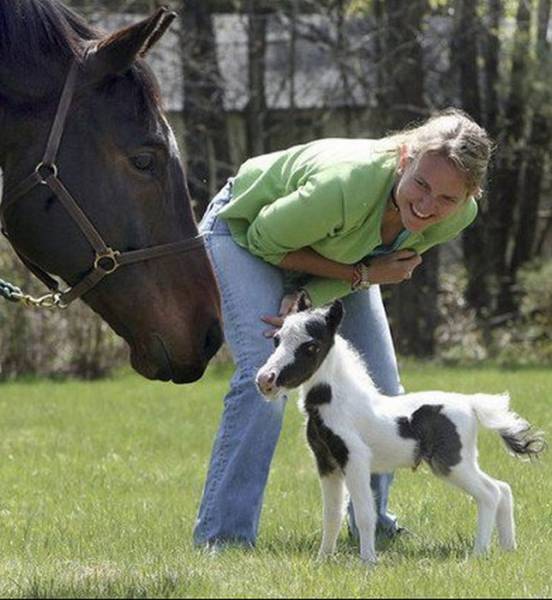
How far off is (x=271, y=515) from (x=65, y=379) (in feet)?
29.1

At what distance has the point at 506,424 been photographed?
6.02 meters

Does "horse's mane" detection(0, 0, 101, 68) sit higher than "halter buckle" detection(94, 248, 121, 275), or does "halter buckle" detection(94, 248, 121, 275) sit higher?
"horse's mane" detection(0, 0, 101, 68)

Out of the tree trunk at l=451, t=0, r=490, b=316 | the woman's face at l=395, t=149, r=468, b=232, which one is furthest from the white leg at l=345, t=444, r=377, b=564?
the tree trunk at l=451, t=0, r=490, b=316

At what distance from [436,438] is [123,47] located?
2137 millimetres

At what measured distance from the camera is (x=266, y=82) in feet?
76.8

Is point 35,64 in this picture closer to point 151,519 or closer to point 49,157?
point 49,157

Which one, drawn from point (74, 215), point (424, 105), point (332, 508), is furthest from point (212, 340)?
point (424, 105)

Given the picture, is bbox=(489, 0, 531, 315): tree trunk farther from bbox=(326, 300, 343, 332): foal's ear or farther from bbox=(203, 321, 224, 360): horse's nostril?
bbox=(203, 321, 224, 360): horse's nostril

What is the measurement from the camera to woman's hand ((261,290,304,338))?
5891 mm

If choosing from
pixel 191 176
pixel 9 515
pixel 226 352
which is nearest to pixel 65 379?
pixel 226 352

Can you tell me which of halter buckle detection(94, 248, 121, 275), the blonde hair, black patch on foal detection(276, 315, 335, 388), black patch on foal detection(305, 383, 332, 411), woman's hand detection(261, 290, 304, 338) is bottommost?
black patch on foal detection(305, 383, 332, 411)

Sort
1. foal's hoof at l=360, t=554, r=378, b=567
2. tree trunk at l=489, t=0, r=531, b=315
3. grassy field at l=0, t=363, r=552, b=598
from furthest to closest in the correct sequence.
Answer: tree trunk at l=489, t=0, r=531, b=315 → foal's hoof at l=360, t=554, r=378, b=567 → grassy field at l=0, t=363, r=552, b=598

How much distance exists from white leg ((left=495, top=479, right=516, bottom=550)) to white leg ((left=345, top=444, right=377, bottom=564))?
64 cm

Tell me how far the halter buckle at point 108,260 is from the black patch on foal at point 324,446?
128 cm
